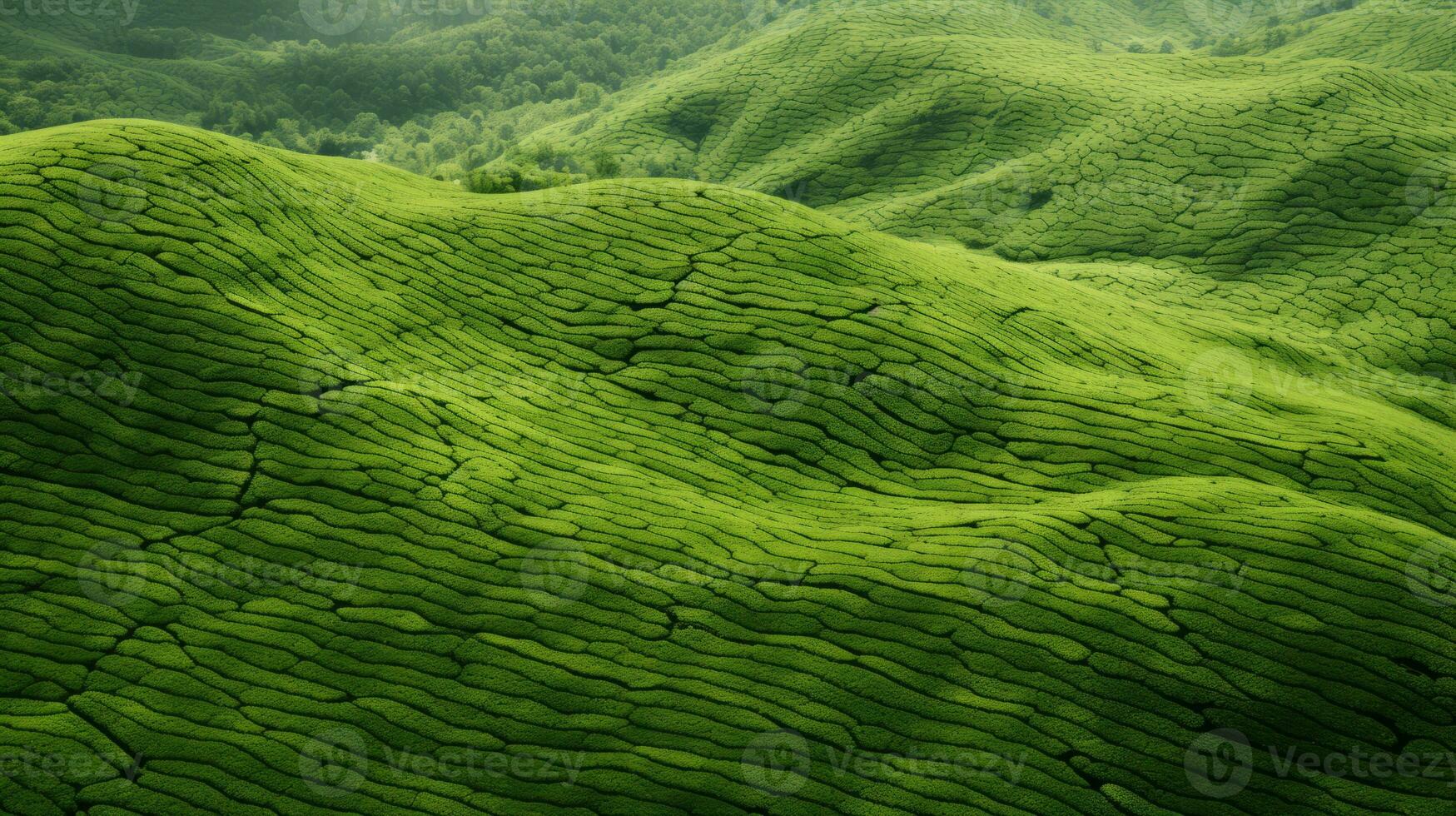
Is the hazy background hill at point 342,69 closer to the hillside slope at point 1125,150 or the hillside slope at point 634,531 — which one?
the hillside slope at point 1125,150

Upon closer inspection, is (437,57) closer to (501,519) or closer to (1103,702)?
(501,519)

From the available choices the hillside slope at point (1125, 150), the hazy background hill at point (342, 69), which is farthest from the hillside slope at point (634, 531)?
the hazy background hill at point (342, 69)

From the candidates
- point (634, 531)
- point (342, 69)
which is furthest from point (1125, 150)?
point (342, 69)

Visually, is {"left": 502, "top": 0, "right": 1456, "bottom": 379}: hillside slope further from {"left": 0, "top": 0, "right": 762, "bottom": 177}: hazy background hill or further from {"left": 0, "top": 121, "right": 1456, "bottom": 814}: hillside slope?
{"left": 0, "top": 0, "right": 762, "bottom": 177}: hazy background hill

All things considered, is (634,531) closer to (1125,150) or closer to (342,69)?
(1125,150)

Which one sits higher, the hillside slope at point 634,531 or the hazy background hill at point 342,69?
the hazy background hill at point 342,69
